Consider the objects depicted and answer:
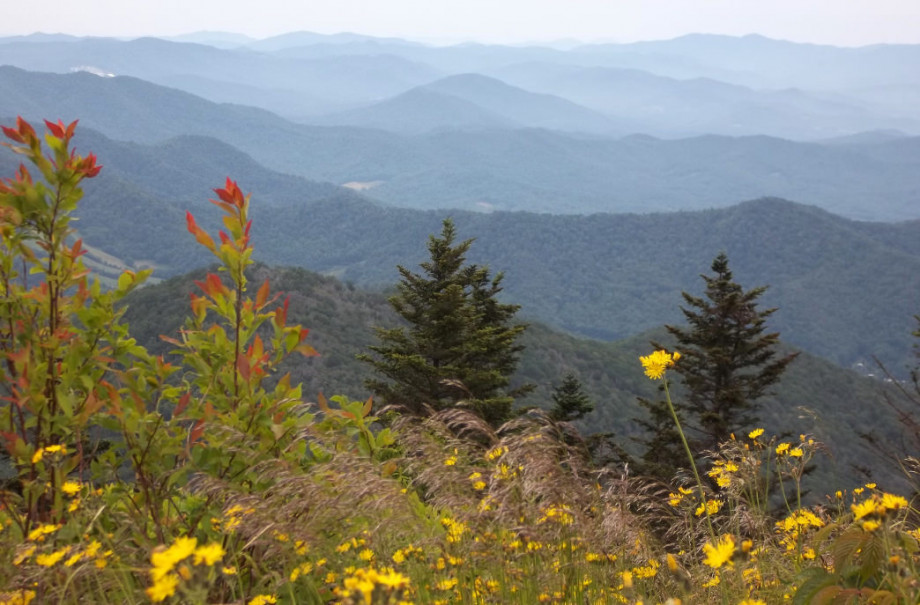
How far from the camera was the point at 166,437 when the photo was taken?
321 centimetres

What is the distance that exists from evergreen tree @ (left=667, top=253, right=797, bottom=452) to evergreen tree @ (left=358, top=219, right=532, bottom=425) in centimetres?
562

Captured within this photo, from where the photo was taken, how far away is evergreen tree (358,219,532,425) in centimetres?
1662

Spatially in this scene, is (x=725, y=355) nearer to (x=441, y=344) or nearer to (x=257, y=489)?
(x=441, y=344)

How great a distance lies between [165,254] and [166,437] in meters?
182

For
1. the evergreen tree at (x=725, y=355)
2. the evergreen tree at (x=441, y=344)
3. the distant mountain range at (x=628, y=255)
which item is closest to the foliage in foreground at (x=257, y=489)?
the evergreen tree at (x=441, y=344)

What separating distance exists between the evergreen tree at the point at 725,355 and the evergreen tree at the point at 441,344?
18.4ft

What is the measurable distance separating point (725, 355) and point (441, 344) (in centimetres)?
816

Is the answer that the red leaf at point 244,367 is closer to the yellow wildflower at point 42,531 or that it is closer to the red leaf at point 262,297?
the red leaf at point 262,297

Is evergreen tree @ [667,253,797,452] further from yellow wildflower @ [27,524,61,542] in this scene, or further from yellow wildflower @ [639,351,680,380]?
yellow wildflower @ [27,524,61,542]

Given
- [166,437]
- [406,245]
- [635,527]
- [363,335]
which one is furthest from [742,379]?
[406,245]

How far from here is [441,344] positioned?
17.5m

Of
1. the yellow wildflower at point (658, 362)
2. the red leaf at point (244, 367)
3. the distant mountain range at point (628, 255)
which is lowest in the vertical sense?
the distant mountain range at point (628, 255)

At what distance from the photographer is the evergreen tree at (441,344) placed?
16.6 m

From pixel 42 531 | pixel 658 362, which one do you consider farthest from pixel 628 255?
pixel 42 531
